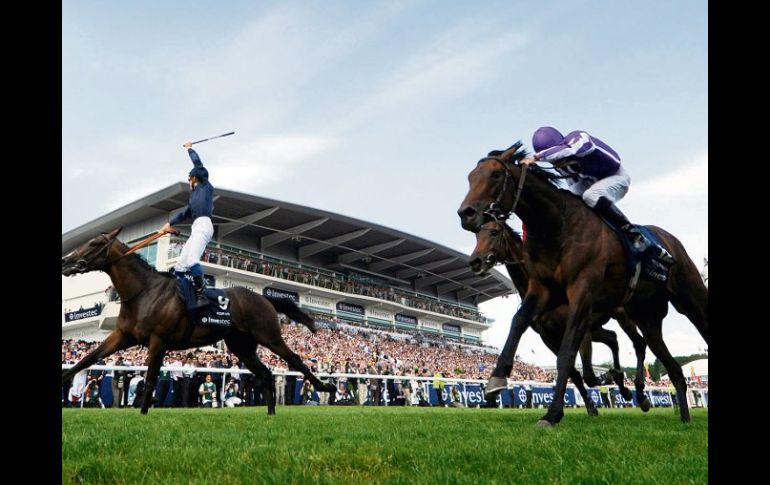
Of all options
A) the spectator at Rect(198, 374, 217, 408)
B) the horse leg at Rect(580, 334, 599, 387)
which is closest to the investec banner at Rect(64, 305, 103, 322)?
the spectator at Rect(198, 374, 217, 408)

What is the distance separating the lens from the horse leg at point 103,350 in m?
7.36

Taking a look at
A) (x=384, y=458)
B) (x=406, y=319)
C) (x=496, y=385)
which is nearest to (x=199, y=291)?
(x=496, y=385)

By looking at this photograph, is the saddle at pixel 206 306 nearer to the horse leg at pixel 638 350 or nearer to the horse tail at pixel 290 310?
the horse tail at pixel 290 310

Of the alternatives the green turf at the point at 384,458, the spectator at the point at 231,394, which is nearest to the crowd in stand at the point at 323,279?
the spectator at the point at 231,394

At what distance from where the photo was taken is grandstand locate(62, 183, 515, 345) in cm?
4547

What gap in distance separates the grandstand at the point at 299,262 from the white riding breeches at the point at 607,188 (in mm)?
32338

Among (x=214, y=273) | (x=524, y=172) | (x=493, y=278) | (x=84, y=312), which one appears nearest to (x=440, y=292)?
(x=493, y=278)

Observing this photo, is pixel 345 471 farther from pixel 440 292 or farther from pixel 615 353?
pixel 440 292

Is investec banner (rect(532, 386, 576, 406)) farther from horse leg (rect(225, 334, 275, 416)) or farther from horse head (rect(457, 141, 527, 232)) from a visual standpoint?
horse head (rect(457, 141, 527, 232))

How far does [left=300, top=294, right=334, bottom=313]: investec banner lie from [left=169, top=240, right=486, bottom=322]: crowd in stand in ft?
3.89

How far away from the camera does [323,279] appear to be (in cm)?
5262

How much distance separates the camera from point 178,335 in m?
8.16

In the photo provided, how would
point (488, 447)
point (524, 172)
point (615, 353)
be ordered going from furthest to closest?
point (615, 353) → point (524, 172) → point (488, 447)

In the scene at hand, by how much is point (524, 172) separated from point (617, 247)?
1.22 m
